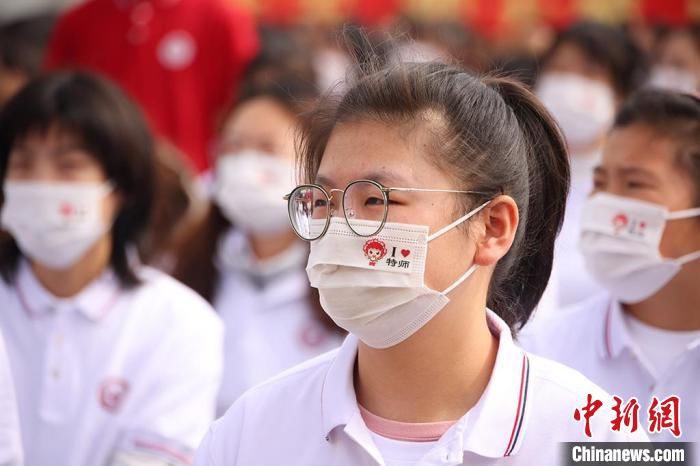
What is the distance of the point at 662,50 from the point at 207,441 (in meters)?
6.30

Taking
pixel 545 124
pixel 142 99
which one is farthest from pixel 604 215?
pixel 142 99

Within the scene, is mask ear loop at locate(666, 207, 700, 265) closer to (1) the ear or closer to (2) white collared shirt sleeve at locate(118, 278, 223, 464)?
(1) the ear

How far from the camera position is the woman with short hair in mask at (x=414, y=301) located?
2367 mm

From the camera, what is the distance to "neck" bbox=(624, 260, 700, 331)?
3.38 meters

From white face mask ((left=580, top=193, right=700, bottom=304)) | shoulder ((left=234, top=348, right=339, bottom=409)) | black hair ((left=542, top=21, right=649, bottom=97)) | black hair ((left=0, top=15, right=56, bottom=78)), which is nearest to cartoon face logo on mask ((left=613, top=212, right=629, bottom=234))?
white face mask ((left=580, top=193, right=700, bottom=304))

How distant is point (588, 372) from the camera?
341 cm

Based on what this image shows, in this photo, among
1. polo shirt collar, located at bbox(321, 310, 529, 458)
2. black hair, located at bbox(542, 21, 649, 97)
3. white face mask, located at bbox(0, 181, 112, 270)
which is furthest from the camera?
black hair, located at bbox(542, 21, 649, 97)

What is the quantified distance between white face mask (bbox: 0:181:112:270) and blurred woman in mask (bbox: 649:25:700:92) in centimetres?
456

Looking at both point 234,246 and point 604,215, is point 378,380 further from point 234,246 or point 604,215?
point 234,246

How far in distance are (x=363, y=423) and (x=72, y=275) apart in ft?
6.30

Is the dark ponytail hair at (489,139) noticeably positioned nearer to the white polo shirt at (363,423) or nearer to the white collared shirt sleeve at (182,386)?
the white polo shirt at (363,423)

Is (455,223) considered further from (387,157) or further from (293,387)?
(293,387)

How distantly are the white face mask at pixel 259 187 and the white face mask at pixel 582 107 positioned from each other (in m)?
1.73

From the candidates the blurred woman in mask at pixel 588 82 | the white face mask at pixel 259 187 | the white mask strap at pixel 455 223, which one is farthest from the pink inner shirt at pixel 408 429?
the blurred woman in mask at pixel 588 82
